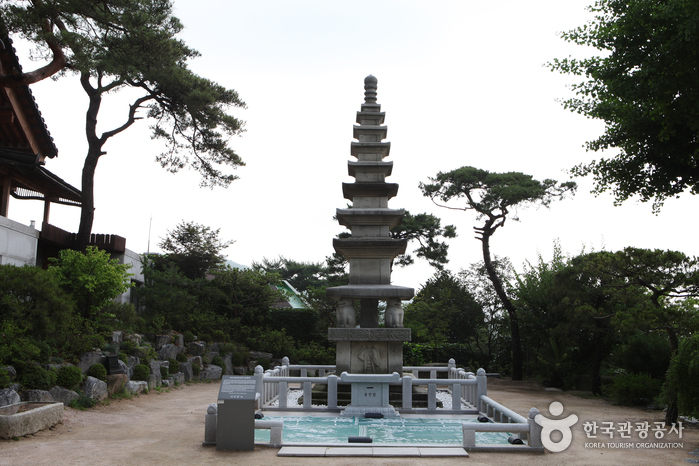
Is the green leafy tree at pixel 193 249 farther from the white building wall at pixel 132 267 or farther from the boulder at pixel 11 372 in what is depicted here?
the boulder at pixel 11 372

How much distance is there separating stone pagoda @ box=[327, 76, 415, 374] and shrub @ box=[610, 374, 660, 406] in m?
7.01

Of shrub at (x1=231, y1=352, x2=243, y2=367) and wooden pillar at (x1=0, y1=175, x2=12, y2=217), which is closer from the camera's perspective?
wooden pillar at (x1=0, y1=175, x2=12, y2=217)

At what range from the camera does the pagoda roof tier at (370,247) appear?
13820 millimetres

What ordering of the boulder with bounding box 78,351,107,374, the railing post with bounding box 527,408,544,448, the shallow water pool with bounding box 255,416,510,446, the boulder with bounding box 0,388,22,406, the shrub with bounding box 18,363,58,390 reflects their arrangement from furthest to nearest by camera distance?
the boulder with bounding box 78,351,107,374 < the shrub with bounding box 18,363,58,390 < the boulder with bounding box 0,388,22,406 < the shallow water pool with bounding box 255,416,510,446 < the railing post with bounding box 527,408,544,448

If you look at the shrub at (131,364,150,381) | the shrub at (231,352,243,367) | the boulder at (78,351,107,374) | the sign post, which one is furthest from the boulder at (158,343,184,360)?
the sign post

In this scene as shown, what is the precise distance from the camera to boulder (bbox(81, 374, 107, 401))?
12445mm

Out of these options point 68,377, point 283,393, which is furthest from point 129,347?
point 283,393

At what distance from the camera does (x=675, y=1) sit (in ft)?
35.6

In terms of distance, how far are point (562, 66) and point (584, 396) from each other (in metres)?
11.0

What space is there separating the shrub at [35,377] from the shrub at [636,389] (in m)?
15.0

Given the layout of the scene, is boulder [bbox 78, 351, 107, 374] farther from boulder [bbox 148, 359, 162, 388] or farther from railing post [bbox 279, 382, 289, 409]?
railing post [bbox 279, 382, 289, 409]

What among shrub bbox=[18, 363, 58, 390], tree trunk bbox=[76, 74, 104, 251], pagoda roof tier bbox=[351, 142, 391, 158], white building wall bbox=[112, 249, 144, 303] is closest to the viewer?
shrub bbox=[18, 363, 58, 390]

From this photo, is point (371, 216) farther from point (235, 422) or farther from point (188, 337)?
point (188, 337)

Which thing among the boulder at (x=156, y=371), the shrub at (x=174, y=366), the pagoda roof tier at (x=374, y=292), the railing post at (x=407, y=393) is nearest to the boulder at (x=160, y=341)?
the shrub at (x=174, y=366)
